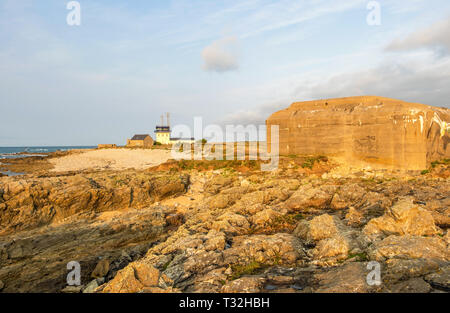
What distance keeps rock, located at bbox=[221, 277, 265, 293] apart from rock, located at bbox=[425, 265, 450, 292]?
2.62 meters

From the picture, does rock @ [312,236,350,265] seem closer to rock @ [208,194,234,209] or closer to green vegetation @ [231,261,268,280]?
green vegetation @ [231,261,268,280]

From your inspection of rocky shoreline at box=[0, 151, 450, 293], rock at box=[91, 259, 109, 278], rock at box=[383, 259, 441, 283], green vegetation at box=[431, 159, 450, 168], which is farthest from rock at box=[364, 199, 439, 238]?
green vegetation at box=[431, 159, 450, 168]

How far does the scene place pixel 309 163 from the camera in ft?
61.4

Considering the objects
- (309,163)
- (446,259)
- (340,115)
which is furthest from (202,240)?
(340,115)

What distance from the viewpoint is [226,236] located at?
24.9ft

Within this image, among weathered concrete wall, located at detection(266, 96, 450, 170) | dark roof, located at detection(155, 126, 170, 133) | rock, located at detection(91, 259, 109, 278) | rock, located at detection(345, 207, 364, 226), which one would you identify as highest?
dark roof, located at detection(155, 126, 170, 133)

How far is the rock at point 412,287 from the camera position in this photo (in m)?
3.97

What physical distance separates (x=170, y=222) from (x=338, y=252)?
7.46 m

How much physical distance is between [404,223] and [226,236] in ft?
14.9

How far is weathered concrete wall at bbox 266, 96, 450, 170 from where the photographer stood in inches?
638

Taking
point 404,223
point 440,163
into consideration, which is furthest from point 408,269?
point 440,163

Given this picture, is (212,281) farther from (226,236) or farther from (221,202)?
(221,202)
